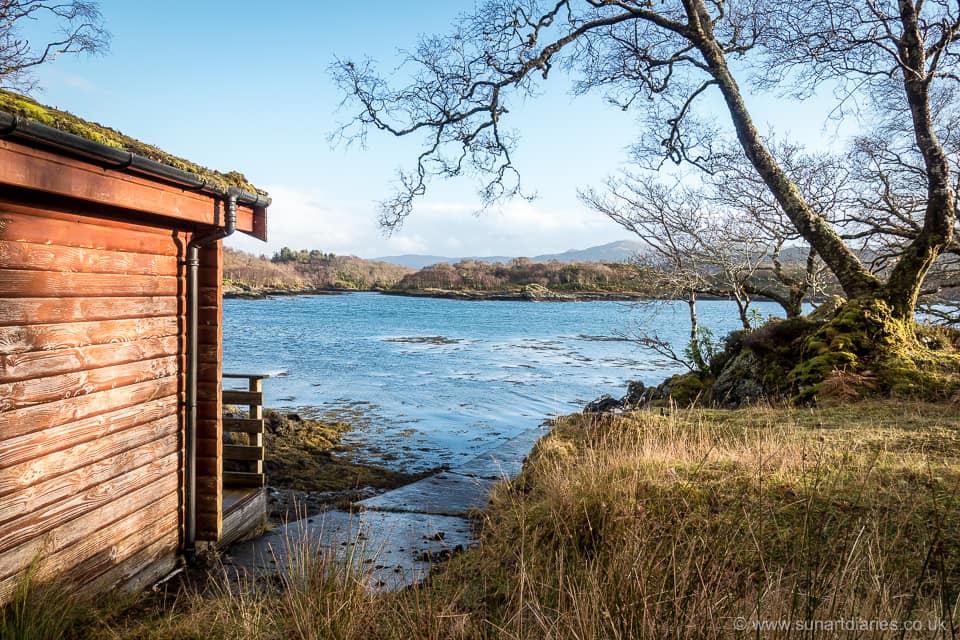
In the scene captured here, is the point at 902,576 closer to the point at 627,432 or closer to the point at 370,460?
the point at 627,432

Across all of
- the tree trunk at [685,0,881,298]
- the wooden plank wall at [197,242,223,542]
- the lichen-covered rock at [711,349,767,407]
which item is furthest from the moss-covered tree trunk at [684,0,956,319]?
the wooden plank wall at [197,242,223,542]

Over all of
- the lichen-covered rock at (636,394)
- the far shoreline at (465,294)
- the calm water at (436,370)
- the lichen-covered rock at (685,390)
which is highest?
the far shoreline at (465,294)

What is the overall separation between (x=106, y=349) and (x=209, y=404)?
1320 millimetres

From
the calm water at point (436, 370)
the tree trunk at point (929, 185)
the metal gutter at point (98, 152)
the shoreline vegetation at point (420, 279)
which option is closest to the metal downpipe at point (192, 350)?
the metal gutter at point (98, 152)

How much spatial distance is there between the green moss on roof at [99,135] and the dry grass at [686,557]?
8.83 feet

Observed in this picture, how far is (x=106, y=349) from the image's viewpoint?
4461 millimetres

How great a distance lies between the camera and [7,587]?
12.1 feet

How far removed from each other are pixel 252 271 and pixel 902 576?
297 ft

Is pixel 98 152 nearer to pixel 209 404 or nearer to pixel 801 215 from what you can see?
pixel 209 404

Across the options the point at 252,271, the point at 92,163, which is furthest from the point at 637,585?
the point at 252,271

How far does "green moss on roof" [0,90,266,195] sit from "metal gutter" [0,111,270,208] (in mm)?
50

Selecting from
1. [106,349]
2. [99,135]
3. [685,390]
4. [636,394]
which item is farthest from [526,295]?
[99,135]

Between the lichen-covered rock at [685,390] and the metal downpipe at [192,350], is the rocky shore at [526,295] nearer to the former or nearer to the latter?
the lichen-covered rock at [685,390]

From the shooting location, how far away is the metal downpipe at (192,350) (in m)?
5.37
